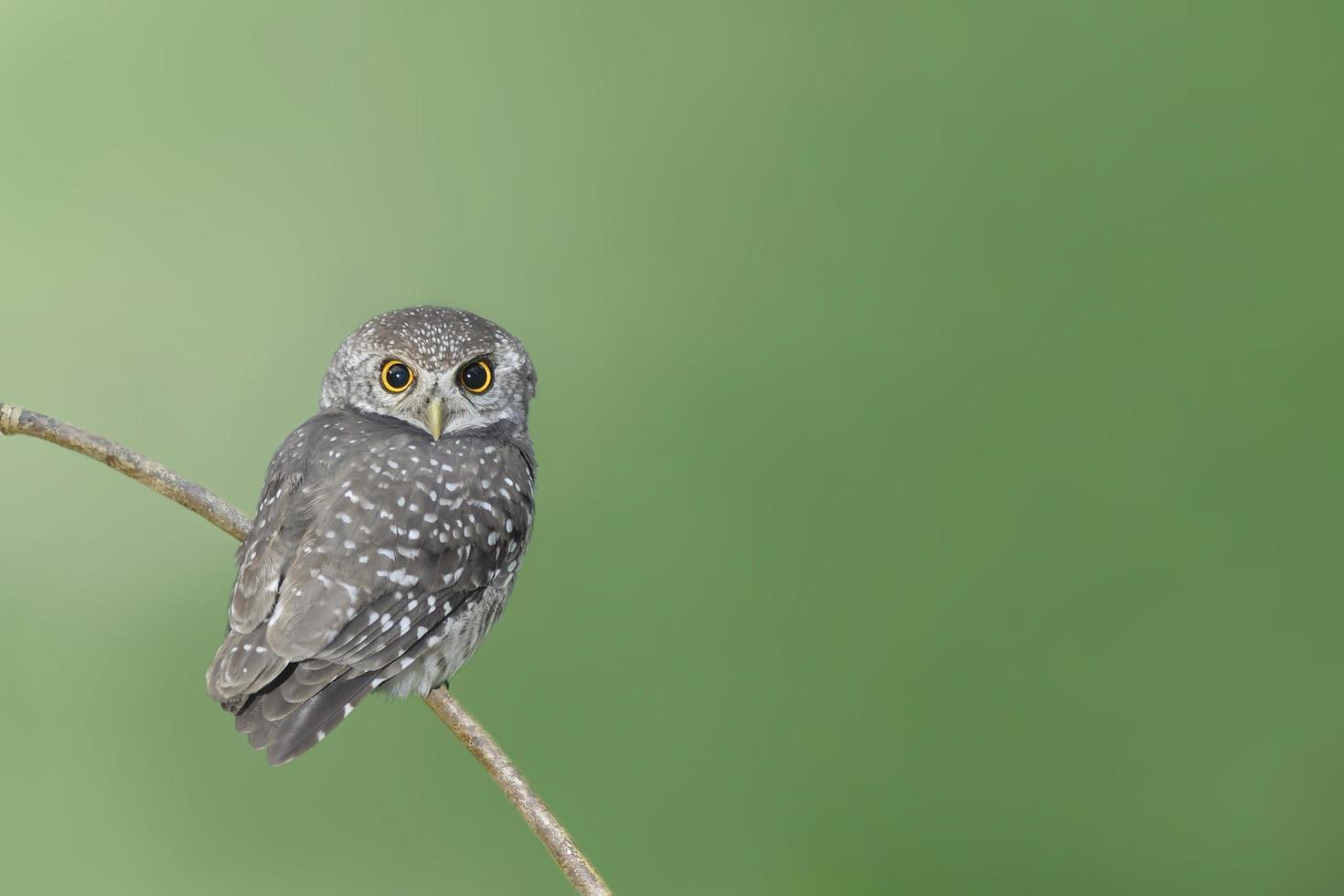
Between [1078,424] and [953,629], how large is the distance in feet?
1.67

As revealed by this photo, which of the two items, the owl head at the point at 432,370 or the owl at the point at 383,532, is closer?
the owl at the point at 383,532

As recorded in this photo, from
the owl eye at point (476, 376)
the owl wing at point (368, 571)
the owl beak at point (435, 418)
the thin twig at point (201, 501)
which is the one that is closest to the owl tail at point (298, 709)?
the owl wing at point (368, 571)

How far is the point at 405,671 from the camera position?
1.67 meters

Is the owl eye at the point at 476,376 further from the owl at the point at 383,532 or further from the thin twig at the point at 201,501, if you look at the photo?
the thin twig at the point at 201,501

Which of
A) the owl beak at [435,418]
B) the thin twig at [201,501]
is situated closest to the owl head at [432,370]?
the owl beak at [435,418]

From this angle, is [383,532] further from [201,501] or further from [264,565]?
[201,501]

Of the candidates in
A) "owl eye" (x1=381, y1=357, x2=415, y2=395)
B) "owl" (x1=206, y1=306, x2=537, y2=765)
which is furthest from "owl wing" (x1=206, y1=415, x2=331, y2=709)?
"owl eye" (x1=381, y1=357, x2=415, y2=395)

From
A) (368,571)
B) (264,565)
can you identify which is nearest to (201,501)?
(264,565)

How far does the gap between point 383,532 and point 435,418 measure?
16 centimetres

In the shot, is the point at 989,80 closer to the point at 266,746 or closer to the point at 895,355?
the point at 895,355

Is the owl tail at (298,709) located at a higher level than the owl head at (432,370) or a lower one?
lower

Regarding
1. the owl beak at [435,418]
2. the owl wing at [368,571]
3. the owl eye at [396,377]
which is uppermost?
the owl eye at [396,377]

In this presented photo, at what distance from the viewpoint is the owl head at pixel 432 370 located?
5.61 ft

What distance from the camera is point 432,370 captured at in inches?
67.4
